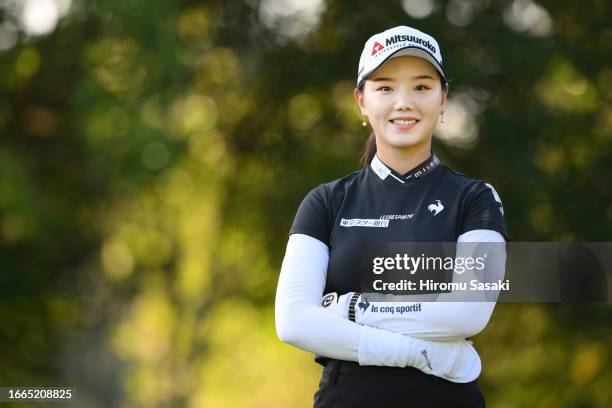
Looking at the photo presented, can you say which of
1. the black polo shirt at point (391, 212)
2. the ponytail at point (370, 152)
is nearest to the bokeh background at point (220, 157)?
the ponytail at point (370, 152)

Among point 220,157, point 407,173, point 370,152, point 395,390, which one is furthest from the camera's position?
point 220,157

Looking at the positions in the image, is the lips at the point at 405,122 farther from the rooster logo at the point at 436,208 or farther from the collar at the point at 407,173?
the rooster logo at the point at 436,208

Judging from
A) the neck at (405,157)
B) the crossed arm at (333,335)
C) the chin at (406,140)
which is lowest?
the crossed arm at (333,335)

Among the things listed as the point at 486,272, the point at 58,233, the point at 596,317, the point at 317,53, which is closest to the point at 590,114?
the point at 596,317

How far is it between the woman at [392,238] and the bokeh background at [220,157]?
581cm

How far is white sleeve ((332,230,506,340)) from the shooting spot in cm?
267

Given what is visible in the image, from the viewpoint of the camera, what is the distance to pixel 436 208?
2719mm

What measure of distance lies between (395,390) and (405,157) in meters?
0.65

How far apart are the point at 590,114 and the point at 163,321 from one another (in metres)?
5.54

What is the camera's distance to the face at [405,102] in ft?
9.20

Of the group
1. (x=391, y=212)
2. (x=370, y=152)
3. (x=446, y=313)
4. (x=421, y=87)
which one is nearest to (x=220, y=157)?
(x=370, y=152)

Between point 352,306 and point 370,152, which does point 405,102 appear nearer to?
point 370,152

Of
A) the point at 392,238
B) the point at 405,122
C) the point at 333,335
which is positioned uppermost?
the point at 405,122

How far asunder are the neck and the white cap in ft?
0.72
